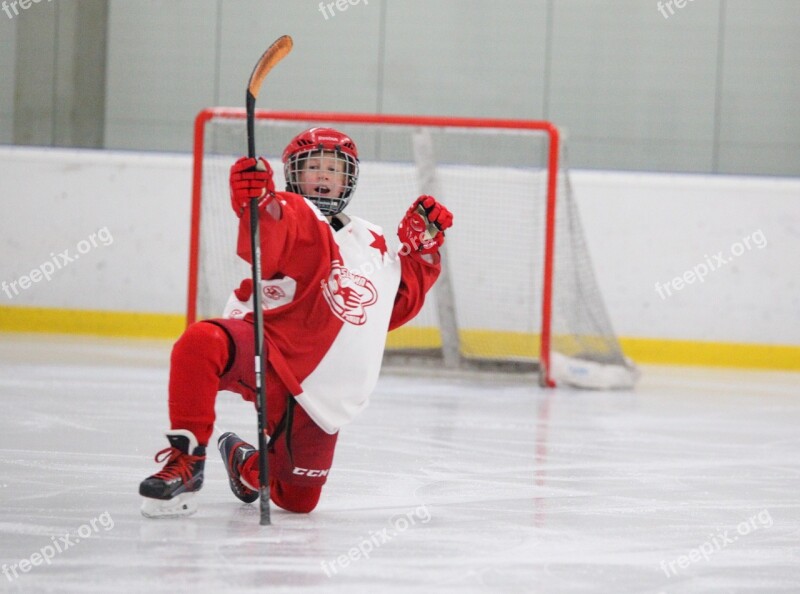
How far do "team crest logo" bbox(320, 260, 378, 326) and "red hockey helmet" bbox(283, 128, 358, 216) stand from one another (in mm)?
138

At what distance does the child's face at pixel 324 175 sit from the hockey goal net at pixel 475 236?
3.71 meters

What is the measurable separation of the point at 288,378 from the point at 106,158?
19.2 ft

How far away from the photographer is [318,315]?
2461 mm

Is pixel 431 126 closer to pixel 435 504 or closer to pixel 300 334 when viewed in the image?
pixel 435 504

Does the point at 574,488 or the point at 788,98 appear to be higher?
the point at 788,98

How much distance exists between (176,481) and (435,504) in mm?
688

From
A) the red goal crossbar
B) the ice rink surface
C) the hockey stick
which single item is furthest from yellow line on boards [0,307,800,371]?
the hockey stick

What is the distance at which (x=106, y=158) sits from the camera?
7910 millimetres

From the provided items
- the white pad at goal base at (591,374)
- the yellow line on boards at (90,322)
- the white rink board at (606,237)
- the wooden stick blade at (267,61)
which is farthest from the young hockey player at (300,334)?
the yellow line on boards at (90,322)

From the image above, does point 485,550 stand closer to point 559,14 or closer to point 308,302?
point 308,302

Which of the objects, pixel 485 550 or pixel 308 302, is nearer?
pixel 485 550

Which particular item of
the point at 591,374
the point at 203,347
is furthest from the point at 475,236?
the point at 203,347

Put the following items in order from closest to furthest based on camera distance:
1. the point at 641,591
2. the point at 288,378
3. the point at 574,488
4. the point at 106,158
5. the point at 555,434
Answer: the point at 641,591, the point at 288,378, the point at 574,488, the point at 555,434, the point at 106,158

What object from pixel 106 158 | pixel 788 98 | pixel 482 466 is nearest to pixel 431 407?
pixel 482 466
